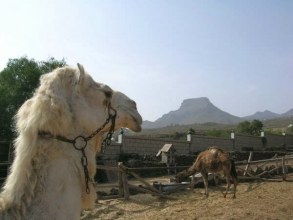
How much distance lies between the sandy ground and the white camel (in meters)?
7.99

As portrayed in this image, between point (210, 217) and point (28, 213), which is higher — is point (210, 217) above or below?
below

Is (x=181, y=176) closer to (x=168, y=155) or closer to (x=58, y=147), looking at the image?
(x=168, y=155)

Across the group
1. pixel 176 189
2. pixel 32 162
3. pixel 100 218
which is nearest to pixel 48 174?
pixel 32 162

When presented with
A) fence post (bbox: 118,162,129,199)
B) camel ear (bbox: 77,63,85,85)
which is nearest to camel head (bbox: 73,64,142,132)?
camel ear (bbox: 77,63,85,85)

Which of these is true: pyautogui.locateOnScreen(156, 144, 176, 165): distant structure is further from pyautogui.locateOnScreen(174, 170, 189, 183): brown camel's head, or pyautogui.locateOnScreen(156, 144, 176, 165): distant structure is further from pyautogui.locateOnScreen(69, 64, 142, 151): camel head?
pyautogui.locateOnScreen(69, 64, 142, 151): camel head

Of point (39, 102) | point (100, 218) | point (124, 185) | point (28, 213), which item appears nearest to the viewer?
point (28, 213)

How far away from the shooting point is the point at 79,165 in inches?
115

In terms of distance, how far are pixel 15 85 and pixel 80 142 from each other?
27.3 metres

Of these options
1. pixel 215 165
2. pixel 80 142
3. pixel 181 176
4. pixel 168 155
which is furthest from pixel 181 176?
pixel 80 142

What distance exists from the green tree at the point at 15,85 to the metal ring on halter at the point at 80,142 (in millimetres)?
24980

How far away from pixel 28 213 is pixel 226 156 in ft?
47.5

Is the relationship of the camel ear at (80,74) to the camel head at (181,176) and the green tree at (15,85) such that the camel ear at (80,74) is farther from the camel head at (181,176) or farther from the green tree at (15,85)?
the green tree at (15,85)

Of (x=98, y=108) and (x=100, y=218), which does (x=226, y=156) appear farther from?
(x=98, y=108)

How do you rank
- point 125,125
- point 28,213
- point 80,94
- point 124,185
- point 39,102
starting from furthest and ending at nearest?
point 124,185, point 125,125, point 80,94, point 39,102, point 28,213
